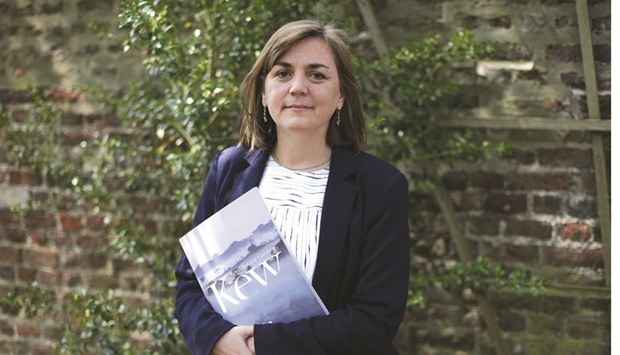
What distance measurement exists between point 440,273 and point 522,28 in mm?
1034

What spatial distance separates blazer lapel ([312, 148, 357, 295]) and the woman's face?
0.58ft

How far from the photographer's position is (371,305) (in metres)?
2.01

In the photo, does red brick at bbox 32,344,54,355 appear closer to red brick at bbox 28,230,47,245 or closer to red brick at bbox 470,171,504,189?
red brick at bbox 28,230,47,245

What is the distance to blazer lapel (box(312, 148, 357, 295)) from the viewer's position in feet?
6.70

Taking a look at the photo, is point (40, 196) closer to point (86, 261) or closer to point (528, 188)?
point (86, 261)

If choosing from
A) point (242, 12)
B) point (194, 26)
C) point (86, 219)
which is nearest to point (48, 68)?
point (86, 219)

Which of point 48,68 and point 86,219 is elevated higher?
point 48,68

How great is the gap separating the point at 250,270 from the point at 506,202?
5.32 feet

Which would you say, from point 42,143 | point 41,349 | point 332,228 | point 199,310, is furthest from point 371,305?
point 41,349

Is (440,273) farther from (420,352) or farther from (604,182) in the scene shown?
(604,182)

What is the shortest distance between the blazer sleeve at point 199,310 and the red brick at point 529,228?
1.54m

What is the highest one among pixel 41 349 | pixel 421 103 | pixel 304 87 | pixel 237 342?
pixel 421 103

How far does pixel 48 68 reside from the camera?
162 inches

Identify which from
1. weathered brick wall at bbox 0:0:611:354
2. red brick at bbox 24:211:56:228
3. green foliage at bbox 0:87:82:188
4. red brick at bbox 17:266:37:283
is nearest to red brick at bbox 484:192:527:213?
weathered brick wall at bbox 0:0:611:354
